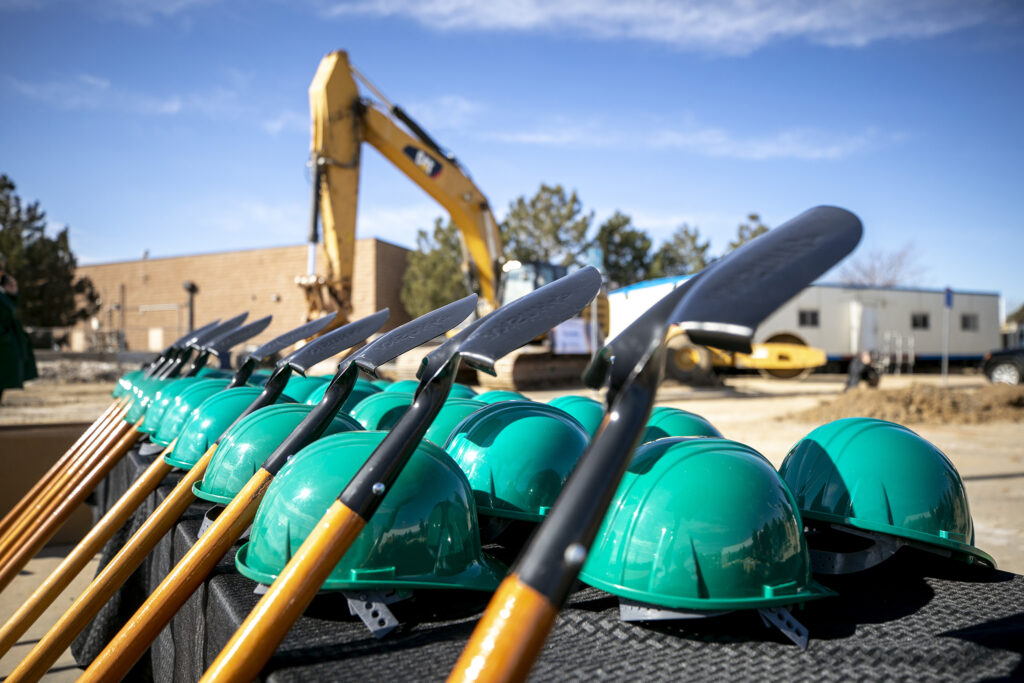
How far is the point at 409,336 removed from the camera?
1.71 metres

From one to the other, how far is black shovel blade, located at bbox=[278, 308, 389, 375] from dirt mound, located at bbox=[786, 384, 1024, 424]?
10.4 metres

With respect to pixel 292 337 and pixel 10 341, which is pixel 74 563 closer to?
pixel 292 337

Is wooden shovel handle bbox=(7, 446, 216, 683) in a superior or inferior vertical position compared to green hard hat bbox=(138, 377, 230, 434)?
inferior

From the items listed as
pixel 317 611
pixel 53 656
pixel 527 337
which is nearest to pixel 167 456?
pixel 53 656

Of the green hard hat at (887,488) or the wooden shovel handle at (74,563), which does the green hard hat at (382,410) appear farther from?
the green hard hat at (887,488)

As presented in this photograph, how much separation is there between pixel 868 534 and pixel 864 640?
43 cm

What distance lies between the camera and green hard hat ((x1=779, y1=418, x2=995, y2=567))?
5.27 feet

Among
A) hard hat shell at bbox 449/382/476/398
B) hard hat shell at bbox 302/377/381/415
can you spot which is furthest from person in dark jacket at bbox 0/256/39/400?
hard hat shell at bbox 449/382/476/398

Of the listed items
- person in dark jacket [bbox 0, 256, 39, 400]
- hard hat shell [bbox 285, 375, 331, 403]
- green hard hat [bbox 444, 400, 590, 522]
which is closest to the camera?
green hard hat [bbox 444, 400, 590, 522]

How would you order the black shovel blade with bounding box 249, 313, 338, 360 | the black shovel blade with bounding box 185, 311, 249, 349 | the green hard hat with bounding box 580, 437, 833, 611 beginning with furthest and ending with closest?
1. the black shovel blade with bounding box 185, 311, 249, 349
2. the black shovel blade with bounding box 249, 313, 338, 360
3. the green hard hat with bounding box 580, 437, 833, 611

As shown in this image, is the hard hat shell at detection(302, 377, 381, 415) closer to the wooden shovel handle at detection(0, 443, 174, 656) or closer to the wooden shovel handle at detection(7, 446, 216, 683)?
the wooden shovel handle at detection(0, 443, 174, 656)

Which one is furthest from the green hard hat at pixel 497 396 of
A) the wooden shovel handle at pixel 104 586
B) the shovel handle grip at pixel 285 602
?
the shovel handle grip at pixel 285 602

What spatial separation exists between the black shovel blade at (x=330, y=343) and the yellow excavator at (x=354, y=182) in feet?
26.5

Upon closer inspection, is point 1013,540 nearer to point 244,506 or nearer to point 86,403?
point 244,506
